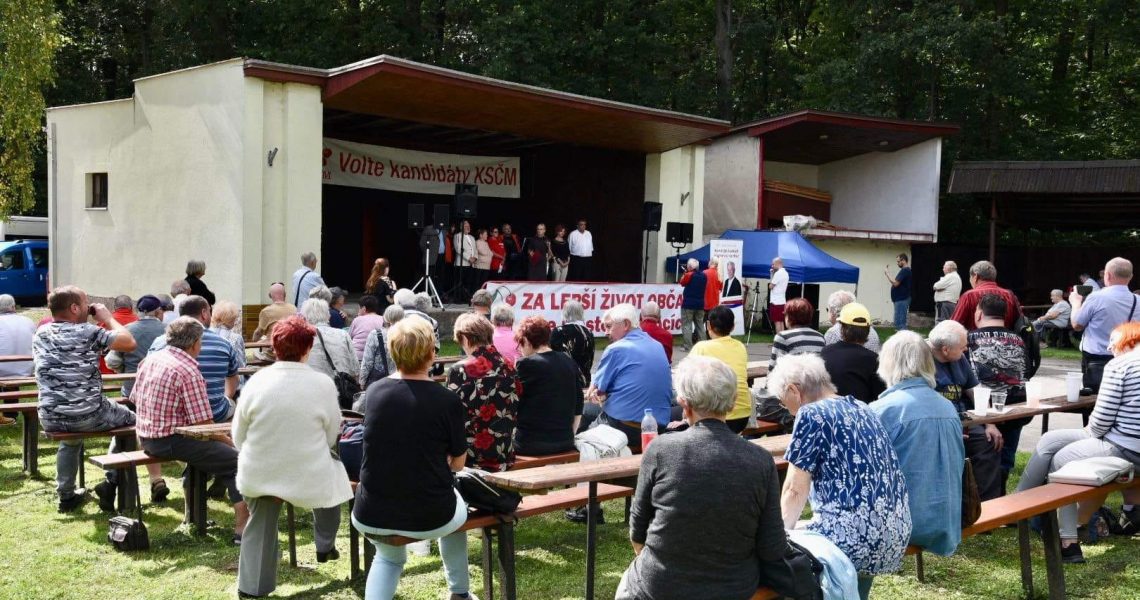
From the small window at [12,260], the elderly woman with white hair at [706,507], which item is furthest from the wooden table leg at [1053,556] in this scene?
the small window at [12,260]

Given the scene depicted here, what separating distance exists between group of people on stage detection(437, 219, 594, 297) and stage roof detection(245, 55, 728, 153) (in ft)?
5.75

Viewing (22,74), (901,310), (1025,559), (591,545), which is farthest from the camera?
(901,310)

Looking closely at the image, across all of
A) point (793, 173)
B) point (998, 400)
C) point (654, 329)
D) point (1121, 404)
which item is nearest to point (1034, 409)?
point (998, 400)

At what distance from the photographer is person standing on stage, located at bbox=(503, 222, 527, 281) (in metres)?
18.2

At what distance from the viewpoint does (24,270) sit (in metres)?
23.3

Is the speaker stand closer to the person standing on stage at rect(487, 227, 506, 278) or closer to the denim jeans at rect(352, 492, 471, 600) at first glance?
the person standing on stage at rect(487, 227, 506, 278)

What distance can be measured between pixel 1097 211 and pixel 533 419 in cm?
1892

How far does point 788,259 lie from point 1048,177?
208 inches

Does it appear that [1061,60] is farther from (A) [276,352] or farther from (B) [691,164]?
(A) [276,352]

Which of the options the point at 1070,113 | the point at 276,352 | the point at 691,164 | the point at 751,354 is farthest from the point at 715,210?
the point at 276,352

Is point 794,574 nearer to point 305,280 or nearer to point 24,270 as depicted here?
point 305,280

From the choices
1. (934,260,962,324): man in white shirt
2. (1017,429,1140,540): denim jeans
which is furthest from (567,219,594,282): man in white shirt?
(1017,429,1140,540): denim jeans

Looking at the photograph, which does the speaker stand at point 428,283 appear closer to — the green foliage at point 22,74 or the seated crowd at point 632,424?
the seated crowd at point 632,424

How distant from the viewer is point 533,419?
5.59 meters
